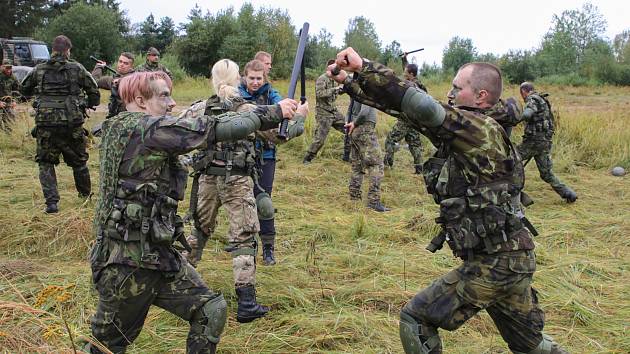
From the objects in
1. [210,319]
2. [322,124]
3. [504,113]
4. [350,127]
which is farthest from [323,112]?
[210,319]

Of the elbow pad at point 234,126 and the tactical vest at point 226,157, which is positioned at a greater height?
the elbow pad at point 234,126

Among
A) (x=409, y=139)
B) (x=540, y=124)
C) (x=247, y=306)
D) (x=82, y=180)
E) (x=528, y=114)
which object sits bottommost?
(x=247, y=306)

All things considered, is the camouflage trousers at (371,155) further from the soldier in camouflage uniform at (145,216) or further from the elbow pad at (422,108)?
the elbow pad at (422,108)

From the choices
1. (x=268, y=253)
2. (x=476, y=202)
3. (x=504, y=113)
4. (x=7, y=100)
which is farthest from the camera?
(x=7, y=100)

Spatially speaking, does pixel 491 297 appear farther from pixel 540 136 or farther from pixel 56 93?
pixel 540 136

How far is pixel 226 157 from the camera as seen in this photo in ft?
14.2

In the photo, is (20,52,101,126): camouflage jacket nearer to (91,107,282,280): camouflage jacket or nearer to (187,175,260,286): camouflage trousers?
(187,175,260,286): camouflage trousers

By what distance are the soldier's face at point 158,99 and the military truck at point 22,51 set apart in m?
18.4

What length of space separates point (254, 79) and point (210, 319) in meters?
2.43

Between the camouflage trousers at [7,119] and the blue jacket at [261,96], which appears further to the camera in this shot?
the camouflage trousers at [7,119]

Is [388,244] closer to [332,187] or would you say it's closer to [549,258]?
[549,258]

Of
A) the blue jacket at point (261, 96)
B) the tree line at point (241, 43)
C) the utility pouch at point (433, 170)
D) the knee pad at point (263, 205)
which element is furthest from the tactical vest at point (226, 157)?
the tree line at point (241, 43)

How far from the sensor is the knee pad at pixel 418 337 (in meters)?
2.85

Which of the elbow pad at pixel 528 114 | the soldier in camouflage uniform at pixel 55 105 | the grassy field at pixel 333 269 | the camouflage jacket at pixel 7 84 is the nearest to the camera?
the grassy field at pixel 333 269
